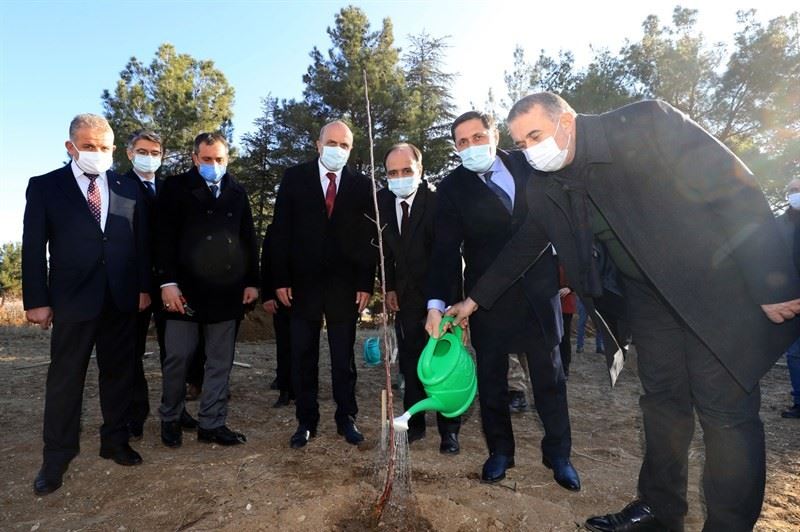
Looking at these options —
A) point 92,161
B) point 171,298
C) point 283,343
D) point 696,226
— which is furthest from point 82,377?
point 696,226

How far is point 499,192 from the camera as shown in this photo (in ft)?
10.3

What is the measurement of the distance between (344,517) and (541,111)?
6.84 ft

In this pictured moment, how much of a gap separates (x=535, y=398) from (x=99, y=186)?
9.79ft

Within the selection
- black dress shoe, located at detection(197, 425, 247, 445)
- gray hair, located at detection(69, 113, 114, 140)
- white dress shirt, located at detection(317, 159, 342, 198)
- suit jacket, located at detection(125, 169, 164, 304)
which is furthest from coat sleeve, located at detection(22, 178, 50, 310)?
white dress shirt, located at detection(317, 159, 342, 198)

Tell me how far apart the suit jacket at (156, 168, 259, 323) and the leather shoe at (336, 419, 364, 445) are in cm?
108

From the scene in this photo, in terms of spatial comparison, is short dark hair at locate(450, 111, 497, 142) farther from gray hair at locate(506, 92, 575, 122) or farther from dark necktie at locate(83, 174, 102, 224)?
dark necktie at locate(83, 174, 102, 224)

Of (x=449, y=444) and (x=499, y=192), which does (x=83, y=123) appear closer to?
(x=499, y=192)

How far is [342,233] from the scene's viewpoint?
371 cm

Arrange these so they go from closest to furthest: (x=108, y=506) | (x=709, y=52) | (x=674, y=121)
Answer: (x=674, y=121) < (x=108, y=506) < (x=709, y=52)

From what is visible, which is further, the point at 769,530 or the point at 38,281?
the point at 38,281

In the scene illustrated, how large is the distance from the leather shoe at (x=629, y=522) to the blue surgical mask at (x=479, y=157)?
1979 mm

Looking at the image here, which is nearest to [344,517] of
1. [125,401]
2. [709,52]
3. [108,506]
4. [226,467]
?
[226,467]

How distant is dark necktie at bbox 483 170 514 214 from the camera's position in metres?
3.10

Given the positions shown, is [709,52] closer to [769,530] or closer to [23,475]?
[769,530]
